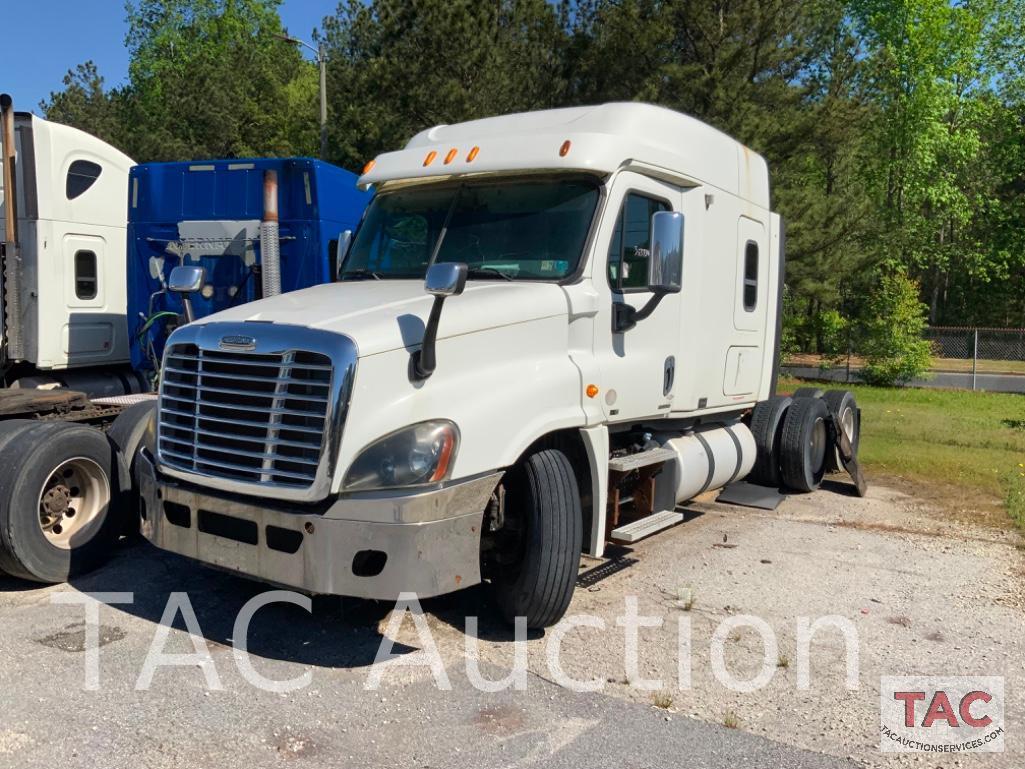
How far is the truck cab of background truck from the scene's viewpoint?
15.1 ft

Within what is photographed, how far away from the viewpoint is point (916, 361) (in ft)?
79.6

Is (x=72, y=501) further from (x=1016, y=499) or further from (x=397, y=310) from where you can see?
(x=1016, y=499)

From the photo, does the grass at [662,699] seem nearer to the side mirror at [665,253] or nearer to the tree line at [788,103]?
the side mirror at [665,253]

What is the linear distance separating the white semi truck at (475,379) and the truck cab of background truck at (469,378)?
0.04 feet

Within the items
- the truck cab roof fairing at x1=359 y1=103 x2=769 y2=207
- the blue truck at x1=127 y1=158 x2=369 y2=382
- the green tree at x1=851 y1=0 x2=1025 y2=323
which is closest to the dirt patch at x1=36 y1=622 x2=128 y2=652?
the truck cab roof fairing at x1=359 y1=103 x2=769 y2=207

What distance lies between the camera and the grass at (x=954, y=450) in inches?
385

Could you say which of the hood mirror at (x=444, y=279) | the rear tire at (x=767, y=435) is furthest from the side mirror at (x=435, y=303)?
the rear tire at (x=767, y=435)

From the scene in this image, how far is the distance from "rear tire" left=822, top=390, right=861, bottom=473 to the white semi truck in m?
3.47

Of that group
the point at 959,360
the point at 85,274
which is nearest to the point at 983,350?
the point at 959,360

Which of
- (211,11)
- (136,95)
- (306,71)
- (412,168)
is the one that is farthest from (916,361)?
(211,11)

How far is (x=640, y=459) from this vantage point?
6340mm

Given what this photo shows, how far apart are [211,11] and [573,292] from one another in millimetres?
61385

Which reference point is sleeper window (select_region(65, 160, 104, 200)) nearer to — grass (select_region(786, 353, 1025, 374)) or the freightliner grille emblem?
the freightliner grille emblem

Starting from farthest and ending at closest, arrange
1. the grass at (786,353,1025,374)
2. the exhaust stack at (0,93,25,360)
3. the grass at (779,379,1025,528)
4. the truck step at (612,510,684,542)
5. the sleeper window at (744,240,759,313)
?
the grass at (786,353,1025,374) → the grass at (779,379,1025,528) → the exhaust stack at (0,93,25,360) → the sleeper window at (744,240,759,313) → the truck step at (612,510,684,542)
